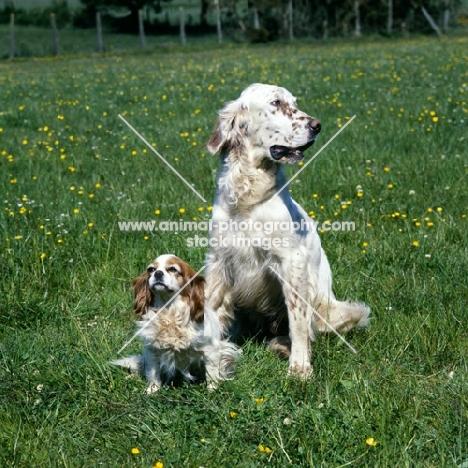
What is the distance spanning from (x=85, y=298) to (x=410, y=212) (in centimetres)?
275

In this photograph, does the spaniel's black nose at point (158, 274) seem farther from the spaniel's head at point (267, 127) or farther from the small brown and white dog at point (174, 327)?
the spaniel's head at point (267, 127)

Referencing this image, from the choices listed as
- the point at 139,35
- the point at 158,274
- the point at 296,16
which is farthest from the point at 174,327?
the point at 296,16

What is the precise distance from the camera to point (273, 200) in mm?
4047

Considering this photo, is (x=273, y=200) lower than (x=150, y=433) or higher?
higher

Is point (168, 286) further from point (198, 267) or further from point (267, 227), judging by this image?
point (198, 267)

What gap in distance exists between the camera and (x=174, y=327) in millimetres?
3672

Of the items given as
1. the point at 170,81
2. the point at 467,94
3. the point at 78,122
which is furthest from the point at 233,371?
the point at 170,81

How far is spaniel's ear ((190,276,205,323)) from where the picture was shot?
3.69 m

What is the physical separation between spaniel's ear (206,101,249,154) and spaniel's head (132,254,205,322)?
794 millimetres

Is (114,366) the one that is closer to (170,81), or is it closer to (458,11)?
(170,81)

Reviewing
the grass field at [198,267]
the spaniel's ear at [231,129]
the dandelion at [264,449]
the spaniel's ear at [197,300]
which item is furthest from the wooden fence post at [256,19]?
the dandelion at [264,449]

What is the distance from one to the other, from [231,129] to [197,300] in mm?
1026

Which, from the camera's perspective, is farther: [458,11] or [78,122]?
[458,11]

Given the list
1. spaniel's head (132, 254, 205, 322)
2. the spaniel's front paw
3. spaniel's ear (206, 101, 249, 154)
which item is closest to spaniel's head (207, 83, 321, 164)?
spaniel's ear (206, 101, 249, 154)
